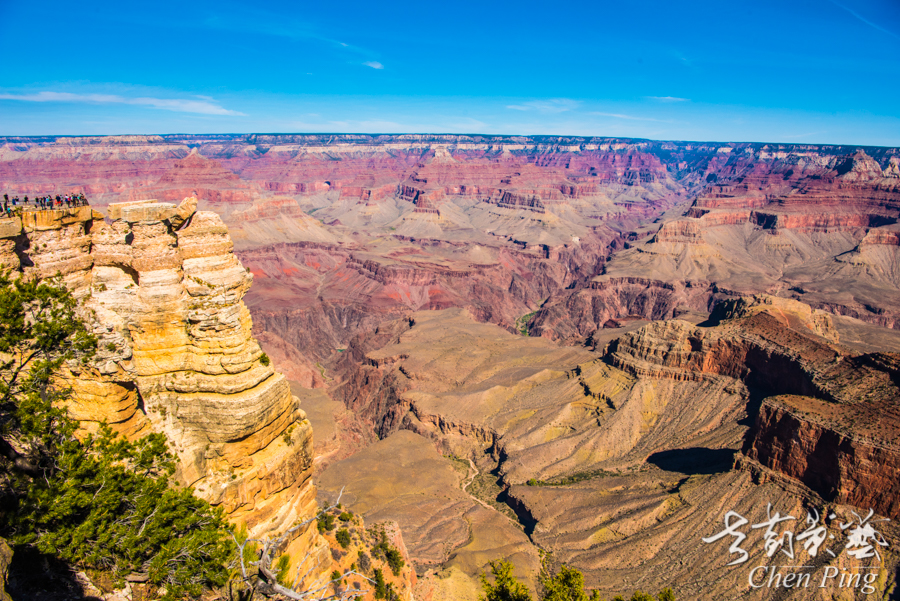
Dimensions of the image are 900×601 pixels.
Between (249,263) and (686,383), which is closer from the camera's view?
(686,383)

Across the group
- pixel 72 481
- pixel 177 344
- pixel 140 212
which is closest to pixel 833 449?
pixel 177 344

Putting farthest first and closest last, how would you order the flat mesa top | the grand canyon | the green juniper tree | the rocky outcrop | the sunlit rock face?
1. the rocky outcrop
2. the grand canyon
3. the flat mesa top
4. the sunlit rock face
5. the green juniper tree

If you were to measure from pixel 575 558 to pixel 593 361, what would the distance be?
1469 inches

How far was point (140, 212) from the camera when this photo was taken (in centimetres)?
1942

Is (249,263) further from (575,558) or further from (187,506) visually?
(187,506)

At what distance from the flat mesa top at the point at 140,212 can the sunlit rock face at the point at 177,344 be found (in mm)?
40

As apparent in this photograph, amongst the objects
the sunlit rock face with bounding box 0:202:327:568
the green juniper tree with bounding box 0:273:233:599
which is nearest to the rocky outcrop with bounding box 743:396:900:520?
the sunlit rock face with bounding box 0:202:327:568

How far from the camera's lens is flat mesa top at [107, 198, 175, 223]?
63.3ft

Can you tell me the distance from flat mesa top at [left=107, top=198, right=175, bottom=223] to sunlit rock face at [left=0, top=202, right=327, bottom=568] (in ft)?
0.13

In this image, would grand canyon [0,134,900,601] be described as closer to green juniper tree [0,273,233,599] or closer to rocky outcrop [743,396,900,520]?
rocky outcrop [743,396,900,520]

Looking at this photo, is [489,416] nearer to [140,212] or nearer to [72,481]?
[140,212]

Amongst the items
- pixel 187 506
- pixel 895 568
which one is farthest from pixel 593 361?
pixel 187 506

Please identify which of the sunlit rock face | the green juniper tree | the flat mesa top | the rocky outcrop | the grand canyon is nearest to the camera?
the green juniper tree

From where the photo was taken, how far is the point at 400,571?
106 feet
